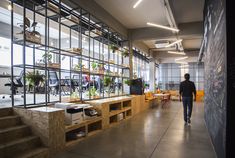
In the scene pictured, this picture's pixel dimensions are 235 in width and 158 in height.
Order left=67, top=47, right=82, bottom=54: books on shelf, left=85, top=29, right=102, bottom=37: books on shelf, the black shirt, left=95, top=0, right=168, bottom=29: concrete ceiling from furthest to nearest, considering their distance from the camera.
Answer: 1. left=85, top=29, right=102, bottom=37: books on shelf
2. left=95, top=0, right=168, bottom=29: concrete ceiling
3. the black shirt
4. left=67, top=47, right=82, bottom=54: books on shelf

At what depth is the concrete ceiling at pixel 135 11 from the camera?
597cm

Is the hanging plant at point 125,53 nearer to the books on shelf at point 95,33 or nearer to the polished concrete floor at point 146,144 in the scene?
the books on shelf at point 95,33

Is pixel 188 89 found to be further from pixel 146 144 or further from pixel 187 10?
pixel 187 10

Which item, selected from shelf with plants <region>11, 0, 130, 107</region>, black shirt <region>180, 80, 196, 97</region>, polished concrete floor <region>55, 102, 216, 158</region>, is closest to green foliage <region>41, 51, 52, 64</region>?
shelf with plants <region>11, 0, 130, 107</region>

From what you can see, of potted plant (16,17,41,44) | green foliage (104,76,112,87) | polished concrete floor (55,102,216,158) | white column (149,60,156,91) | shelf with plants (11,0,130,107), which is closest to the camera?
polished concrete floor (55,102,216,158)

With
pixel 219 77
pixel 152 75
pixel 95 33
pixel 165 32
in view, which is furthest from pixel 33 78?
pixel 152 75

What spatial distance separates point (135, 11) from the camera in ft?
21.9

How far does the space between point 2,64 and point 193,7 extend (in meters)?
8.53

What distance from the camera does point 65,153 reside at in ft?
11.3

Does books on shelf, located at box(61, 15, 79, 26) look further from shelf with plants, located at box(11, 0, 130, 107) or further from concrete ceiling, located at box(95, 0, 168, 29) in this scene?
concrete ceiling, located at box(95, 0, 168, 29)

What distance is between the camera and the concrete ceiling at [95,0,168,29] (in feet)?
19.6
